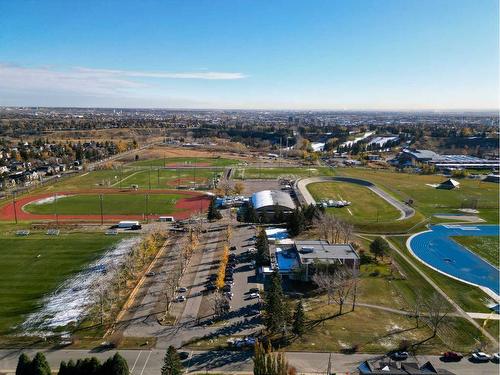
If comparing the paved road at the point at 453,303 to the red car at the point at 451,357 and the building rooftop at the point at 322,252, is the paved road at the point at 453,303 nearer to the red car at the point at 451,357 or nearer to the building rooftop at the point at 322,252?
the red car at the point at 451,357

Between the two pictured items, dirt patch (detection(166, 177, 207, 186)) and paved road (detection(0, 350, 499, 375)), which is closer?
paved road (detection(0, 350, 499, 375))

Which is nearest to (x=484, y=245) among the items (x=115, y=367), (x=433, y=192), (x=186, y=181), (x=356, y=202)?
(x=356, y=202)

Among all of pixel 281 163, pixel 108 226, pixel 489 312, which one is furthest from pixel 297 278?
pixel 281 163

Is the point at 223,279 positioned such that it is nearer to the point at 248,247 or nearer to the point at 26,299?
the point at 248,247

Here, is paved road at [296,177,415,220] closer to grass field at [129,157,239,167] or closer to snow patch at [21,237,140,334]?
A: grass field at [129,157,239,167]

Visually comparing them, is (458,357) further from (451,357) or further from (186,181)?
(186,181)

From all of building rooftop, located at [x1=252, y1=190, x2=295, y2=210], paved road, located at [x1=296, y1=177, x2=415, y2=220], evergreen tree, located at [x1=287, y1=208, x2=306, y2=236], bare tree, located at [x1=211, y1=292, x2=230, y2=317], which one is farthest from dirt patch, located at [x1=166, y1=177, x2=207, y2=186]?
bare tree, located at [x1=211, y1=292, x2=230, y2=317]

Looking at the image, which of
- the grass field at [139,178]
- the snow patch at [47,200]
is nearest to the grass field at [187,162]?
the grass field at [139,178]
